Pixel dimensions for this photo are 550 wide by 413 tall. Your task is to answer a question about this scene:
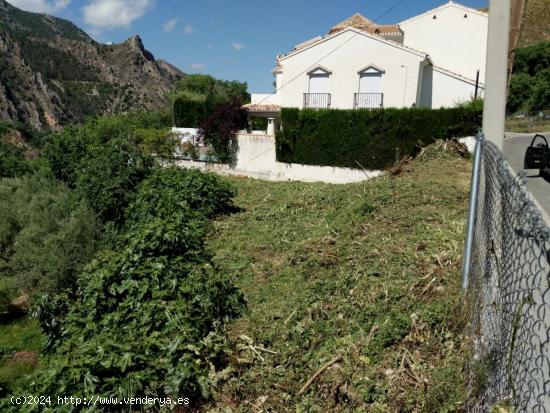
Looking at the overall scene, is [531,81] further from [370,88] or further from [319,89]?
[319,89]

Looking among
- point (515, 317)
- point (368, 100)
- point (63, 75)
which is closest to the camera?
point (515, 317)

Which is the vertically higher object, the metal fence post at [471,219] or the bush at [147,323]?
the metal fence post at [471,219]

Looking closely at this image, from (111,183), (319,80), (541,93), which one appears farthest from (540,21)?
(111,183)

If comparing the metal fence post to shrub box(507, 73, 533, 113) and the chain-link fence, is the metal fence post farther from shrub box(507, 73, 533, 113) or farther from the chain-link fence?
shrub box(507, 73, 533, 113)

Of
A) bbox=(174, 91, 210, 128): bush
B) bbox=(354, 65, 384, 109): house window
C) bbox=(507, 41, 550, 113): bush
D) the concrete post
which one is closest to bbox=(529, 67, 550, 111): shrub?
bbox=(507, 41, 550, 113): bush

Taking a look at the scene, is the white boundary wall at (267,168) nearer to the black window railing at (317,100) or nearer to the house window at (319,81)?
the black window railing at (317,100)

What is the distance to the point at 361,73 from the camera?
2031 cm

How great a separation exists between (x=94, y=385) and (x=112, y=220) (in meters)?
8.80

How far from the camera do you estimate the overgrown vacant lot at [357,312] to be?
3309 millimetres

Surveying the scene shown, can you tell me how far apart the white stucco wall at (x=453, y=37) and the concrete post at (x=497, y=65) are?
20.4 meters

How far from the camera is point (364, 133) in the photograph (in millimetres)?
16906

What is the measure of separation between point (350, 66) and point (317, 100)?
232 centimetres

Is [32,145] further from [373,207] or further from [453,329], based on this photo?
[453,329]

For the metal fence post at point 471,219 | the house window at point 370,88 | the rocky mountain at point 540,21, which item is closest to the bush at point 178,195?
the metal fence post at point 471,219
